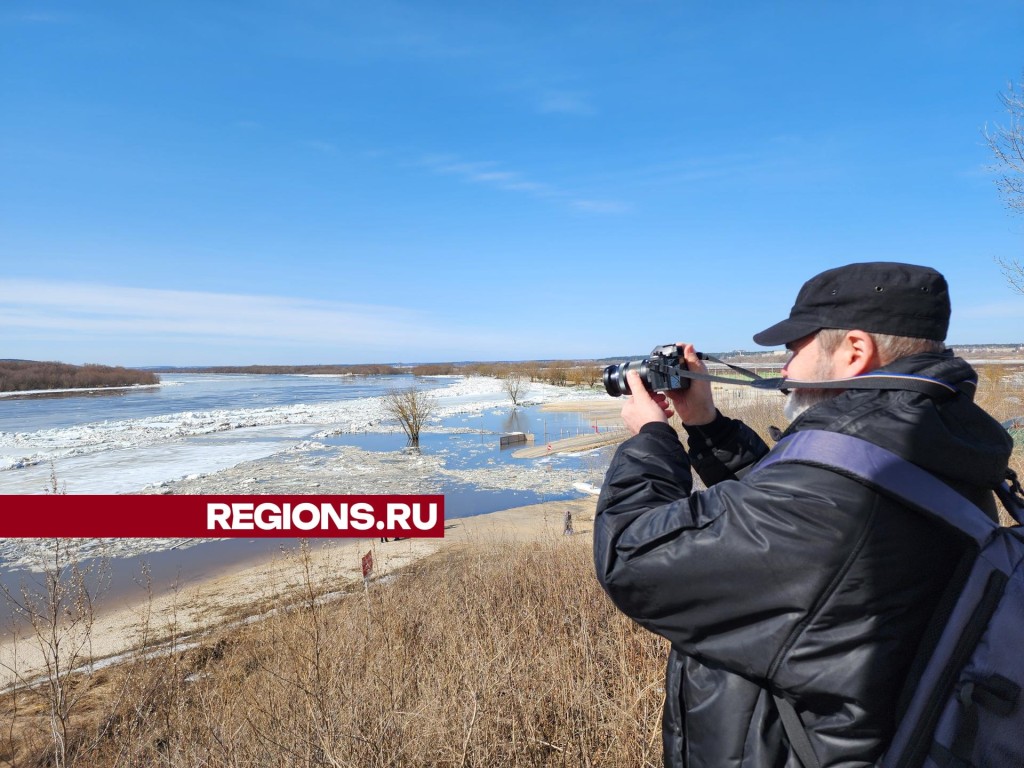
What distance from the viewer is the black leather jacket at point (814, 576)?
3.34ft

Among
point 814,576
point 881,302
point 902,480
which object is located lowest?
point 814,576

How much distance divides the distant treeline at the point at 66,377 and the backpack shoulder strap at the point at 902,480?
8640cm

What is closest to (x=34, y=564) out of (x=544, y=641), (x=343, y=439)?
(x=544, y=641)

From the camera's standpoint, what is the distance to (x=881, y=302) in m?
1.28

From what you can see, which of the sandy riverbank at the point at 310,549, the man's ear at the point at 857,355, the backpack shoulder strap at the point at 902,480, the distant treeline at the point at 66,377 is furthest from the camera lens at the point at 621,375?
the distant treeline at the point at 66,377

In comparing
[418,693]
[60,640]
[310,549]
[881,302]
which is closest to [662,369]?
[881,302]

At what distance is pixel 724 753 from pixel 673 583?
16.4 inches

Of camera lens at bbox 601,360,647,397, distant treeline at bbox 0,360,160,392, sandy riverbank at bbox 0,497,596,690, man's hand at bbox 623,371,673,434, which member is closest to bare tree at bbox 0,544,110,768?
sandy riverbank at bbox 0,497,596,690

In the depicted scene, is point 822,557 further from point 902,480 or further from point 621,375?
point 621,375

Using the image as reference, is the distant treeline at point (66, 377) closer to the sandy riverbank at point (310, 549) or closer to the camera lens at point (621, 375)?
the sandy riverbank at point (310, 549)

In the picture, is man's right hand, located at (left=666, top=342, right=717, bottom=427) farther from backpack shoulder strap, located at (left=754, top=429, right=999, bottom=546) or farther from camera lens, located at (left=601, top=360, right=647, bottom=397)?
backpack shoulder strap, located at (left=754, top=429, right=999, bottom=546)

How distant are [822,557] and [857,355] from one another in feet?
1.75

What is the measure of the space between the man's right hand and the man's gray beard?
0.37m

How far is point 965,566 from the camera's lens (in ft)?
3.31
